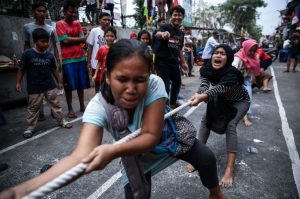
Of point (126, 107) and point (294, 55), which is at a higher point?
point (126, 107)

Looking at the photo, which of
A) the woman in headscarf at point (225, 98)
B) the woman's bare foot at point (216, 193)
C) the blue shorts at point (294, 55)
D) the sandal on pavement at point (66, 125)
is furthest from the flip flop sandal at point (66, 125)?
the blue shorts at point (294, 55)

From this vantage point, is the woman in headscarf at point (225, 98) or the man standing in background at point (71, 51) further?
the man standing in background at point (71, 51)

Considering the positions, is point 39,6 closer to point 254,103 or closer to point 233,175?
point 233,175

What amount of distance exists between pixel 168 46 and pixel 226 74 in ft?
7.70

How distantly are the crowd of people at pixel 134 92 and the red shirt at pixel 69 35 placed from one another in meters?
0.02

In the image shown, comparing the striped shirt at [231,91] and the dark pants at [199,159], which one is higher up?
the striped shirt at [231,91]

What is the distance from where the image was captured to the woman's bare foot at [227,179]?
2.65m

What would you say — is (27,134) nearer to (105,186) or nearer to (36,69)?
(36,69)

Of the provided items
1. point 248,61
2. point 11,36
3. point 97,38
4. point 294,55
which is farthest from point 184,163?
point 294,55

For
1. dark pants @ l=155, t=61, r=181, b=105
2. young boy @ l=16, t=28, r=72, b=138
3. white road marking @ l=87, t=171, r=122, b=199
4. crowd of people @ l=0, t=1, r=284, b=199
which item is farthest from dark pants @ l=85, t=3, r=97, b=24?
white road marking @ l=87, t=171, r=122, b=199

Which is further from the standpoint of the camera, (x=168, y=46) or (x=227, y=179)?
(x=168, y=46)

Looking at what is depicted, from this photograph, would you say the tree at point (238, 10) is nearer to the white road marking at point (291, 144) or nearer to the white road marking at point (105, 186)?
Result: the white road marking at point (291, 144)

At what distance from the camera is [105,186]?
2598mm

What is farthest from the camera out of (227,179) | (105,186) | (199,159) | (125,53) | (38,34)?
(38,34)
